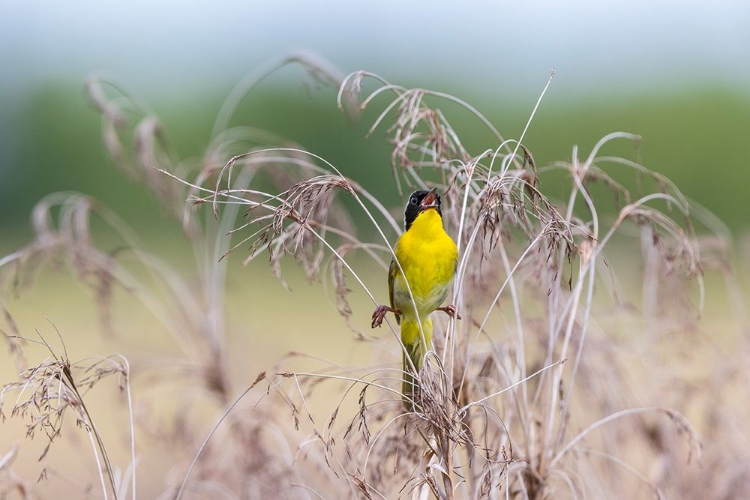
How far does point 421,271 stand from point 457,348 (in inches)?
13.1

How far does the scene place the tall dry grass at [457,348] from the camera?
2.66 m

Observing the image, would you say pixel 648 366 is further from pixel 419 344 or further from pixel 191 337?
pixel 191 337

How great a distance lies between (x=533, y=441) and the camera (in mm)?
2938

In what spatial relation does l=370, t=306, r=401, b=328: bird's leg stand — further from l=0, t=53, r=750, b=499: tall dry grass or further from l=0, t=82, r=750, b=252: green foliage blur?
l=0, t=82, r=750, b=252: green foliage blur

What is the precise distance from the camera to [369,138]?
19.2 metres

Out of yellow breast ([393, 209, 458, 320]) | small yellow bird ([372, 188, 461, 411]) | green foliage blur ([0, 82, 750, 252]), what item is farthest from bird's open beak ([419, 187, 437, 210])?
green foliage blur ([0, 82, 750, 252])

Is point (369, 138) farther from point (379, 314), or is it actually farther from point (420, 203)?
point (379, 314)

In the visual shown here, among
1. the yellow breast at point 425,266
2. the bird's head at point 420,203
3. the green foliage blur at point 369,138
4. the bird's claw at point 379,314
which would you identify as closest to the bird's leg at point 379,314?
the bird's claw at point 379,314

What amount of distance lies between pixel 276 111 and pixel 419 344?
25215 mm

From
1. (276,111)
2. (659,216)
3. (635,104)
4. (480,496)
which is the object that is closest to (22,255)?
(480,496)

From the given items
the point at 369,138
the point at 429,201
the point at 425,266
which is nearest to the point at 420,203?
the point at 429,201

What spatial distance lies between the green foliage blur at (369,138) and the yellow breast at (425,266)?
52.9ft

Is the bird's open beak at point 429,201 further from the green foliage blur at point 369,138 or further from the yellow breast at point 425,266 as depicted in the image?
the green foliage blur at point 369,138

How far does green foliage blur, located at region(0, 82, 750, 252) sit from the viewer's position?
73.2 feet
